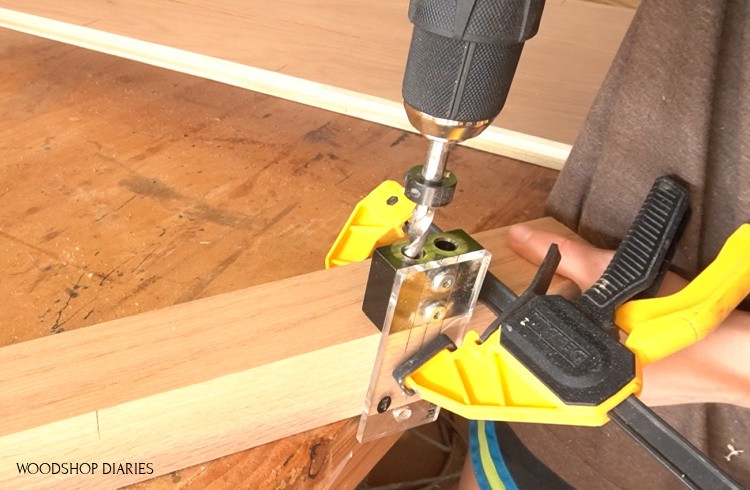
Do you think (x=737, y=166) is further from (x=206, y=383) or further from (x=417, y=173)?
(x=206, y=383)

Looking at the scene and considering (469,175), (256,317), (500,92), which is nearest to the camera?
(500,92)

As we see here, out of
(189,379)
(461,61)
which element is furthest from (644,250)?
(189,379)

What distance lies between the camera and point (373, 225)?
67 cm

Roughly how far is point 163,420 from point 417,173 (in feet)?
0.86

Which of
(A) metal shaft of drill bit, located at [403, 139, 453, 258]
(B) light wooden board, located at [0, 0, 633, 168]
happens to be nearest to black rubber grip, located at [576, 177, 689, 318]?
(A) metal shaft of drill bit, located at [403, 139, 453, 258]

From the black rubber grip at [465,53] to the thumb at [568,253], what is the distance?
0.91 ft

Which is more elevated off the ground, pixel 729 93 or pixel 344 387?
pixel 729 93

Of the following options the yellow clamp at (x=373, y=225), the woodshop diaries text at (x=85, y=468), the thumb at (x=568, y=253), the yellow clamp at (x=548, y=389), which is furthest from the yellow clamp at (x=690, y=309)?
the woodshop diaries text at (x=85, y=468)

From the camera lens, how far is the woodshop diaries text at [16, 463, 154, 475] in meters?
0.49

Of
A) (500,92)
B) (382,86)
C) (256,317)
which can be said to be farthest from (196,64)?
(500,92)

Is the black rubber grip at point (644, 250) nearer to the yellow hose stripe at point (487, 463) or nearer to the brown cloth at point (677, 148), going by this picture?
the brown cloth at point (677, 148)

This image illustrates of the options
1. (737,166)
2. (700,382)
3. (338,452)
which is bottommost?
(338,452)

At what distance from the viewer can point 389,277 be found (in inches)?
21.4

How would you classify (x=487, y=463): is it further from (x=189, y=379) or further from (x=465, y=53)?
(x=465, y=53)
